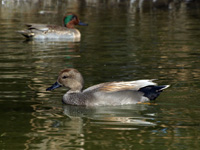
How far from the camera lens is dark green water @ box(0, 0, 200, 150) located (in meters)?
7.64

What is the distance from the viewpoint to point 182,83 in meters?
11.3

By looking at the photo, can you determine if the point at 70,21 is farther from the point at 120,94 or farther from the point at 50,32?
the point at 120,94

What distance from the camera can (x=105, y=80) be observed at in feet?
39.3

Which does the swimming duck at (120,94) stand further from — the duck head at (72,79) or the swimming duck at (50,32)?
the swimming duck at (50,32)

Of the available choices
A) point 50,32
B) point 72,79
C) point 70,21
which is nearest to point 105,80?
point 72,79

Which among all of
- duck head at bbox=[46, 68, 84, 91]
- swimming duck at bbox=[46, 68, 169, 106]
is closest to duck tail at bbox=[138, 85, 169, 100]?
swimming duck at bbox=[46, 68, 169, 106]

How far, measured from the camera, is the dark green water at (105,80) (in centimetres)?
764

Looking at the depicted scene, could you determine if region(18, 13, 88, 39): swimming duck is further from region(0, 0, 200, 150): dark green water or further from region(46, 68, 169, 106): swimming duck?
region(46, 68, 169, 106): swimming duck

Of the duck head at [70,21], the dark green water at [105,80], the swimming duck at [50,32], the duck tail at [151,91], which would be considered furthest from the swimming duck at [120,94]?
the duck head at [70,21]

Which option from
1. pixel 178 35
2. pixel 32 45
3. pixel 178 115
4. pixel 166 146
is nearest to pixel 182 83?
pixel 178 115

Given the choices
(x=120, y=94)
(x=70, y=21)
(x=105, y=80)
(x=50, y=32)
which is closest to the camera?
(x=120, y=94)

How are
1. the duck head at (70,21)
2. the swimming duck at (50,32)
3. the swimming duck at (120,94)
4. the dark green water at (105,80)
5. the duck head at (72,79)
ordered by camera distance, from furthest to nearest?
the duck head at (70,21) → the swimming duck at (50,32) → the duck head at (72,79) → the swimming duck at (120,94) → the dark green water at (105,80)

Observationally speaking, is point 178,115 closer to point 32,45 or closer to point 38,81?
point 38,81

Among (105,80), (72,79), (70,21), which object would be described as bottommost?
(105,80)
